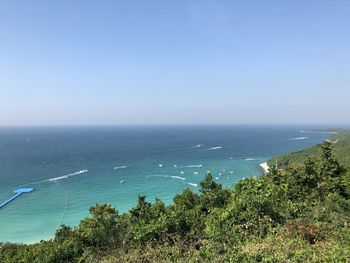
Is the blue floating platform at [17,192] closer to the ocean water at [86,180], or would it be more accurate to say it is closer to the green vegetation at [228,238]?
the ocean water at [86,180]

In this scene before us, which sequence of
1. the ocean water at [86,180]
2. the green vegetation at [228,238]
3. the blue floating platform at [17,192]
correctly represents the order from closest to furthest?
1. the green vegetation at [228,238]
2. the ocean water at [86,180]
3. the blue floating platform at [17,192]

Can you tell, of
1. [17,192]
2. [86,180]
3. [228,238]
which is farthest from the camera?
[86,180]

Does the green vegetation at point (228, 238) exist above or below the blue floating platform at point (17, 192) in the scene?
above

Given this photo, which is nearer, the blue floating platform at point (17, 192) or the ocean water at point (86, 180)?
the ocean water at point (86, 180)

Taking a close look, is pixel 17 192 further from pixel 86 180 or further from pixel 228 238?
pixel 228 238

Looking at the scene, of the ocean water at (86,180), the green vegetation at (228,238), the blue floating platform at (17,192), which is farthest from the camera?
the blue floating platform at (17,192)

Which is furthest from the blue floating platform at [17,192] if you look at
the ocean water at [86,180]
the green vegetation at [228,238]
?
the green vegetation at [228,238]

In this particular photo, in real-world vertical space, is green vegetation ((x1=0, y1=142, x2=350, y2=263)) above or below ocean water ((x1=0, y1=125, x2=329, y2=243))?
above

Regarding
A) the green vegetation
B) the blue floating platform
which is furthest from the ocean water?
the green vegetation

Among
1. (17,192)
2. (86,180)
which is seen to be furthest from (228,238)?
(86,180)

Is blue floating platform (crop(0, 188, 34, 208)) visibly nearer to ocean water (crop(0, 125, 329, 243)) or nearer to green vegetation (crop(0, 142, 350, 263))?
ocean water (crop(0, 125, 329, 243))

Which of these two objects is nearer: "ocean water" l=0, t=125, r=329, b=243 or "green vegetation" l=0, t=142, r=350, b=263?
"green vegetation" l=0, t=142, r=350, b=263

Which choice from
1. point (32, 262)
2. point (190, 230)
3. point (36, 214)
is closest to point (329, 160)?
point (190, 230)
